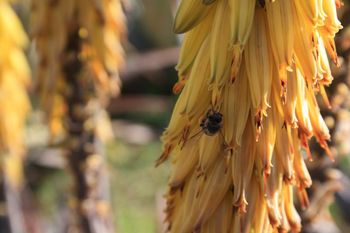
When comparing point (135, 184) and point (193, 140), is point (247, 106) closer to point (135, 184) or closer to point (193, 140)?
point (193, 140)

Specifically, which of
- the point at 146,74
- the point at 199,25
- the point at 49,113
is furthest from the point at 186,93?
the point at 146,74

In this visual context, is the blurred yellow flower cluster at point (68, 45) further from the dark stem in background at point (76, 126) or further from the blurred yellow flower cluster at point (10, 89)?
the blurred yellow flower cluster at point (10, 89)

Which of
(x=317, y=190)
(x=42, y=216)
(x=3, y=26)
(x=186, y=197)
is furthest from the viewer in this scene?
(x=42, y=216)

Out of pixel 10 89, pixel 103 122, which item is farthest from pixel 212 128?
pixel 10 89

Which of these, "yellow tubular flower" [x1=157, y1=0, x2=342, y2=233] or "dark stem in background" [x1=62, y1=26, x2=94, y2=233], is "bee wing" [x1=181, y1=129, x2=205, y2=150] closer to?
"yellow tubular flower" [x1=157, y1=0, x2=342, y2=233]

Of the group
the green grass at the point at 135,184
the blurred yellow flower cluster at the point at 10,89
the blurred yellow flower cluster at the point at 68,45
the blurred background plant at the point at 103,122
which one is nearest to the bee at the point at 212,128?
the blurred background plant at the point at 103,122

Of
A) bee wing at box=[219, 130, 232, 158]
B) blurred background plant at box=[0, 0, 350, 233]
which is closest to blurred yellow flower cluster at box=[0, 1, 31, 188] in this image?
blurred background plant at box=[0, 0, 350, 233]

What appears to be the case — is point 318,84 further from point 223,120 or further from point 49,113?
point 49,113

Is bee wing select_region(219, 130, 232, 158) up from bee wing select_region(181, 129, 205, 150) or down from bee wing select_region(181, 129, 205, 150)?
down
